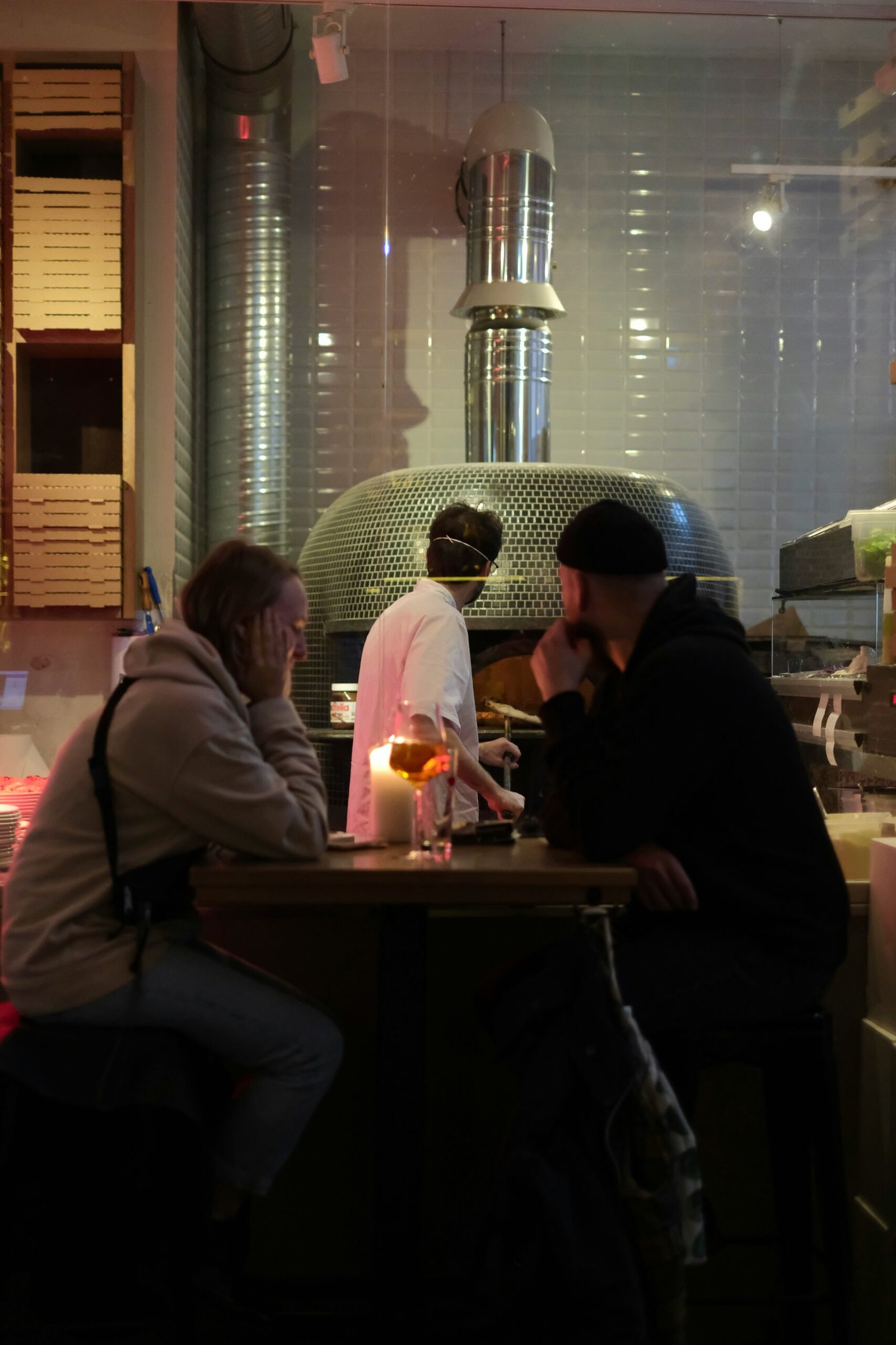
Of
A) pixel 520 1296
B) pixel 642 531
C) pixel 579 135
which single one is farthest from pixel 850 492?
pixel 520 1296

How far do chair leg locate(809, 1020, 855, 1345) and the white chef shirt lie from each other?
1.12 meters

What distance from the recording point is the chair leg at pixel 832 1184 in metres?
1.75

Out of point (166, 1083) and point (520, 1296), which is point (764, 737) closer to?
point (520, 1296)

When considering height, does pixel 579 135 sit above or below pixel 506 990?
above

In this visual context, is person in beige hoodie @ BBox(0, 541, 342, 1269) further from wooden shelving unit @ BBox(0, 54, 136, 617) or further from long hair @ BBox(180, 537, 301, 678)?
wooden shelving unit @ BBox(0, 54, 136, 617)

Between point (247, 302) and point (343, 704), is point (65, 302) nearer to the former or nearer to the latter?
point (247, 302)

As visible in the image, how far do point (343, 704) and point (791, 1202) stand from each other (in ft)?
8.02

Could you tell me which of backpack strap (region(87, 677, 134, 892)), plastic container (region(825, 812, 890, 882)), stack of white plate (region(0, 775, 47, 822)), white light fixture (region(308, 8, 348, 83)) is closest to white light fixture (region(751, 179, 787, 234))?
white light fixture (region(308, 8, 348, 83))

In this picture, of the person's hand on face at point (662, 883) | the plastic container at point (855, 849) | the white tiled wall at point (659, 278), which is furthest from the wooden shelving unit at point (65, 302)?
the person's hand on face at point (662, 883)

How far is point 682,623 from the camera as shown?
189 cm

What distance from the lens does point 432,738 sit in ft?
6.08

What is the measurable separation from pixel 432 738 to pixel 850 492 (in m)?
3.14

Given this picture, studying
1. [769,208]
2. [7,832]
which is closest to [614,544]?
[7,832]

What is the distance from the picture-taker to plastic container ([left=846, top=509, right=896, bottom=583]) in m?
3.46
